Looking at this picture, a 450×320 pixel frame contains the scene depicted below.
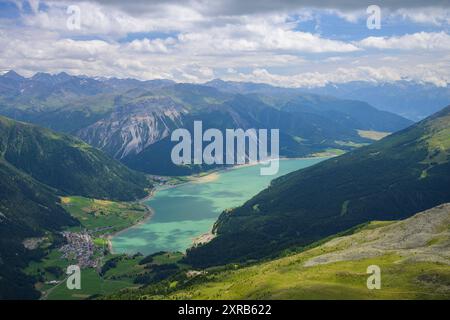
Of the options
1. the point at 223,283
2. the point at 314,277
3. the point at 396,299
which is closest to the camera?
the point at 396,299

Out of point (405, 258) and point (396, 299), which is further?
point (405, 258)
